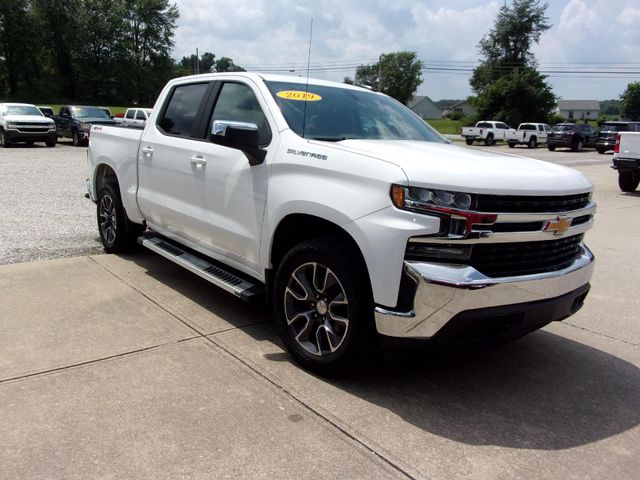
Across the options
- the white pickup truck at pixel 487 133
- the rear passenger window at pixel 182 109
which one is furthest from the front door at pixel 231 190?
the white pickup truck at pixel 487 133

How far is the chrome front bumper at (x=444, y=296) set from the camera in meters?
2.97

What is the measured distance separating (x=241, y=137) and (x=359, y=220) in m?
1.07

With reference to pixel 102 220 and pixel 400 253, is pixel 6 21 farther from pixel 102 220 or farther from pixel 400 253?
pixel 400 253

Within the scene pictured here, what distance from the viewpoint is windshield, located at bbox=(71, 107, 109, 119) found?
1012 inches

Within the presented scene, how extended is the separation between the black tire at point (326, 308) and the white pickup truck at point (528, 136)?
132ft

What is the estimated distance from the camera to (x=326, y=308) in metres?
3.54

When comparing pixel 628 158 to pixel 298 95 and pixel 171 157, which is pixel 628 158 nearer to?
pixel 298 95

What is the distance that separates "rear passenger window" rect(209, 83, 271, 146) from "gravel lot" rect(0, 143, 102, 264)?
291cm

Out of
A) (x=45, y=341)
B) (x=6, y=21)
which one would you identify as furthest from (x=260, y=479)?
(x=6, y=21)

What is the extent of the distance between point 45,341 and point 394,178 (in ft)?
9.14

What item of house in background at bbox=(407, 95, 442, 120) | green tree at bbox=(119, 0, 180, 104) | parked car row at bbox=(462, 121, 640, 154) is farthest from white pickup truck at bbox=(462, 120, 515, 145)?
house in background at bbox=(407, 95, 442, 120)

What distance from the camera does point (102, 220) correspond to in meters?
6.57

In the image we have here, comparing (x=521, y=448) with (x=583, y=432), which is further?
(x=583, y=432)

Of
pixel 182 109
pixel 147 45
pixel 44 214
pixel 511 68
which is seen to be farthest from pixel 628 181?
pixel 147 45
